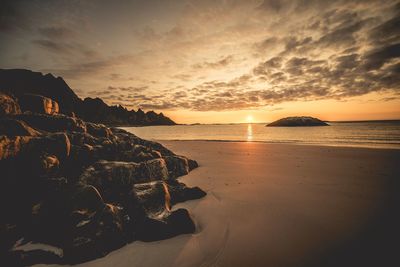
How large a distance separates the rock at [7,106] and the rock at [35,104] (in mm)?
905

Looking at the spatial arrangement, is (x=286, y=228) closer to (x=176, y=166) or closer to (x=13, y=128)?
(x=176, y=166)

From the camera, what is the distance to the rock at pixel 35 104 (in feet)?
26.0

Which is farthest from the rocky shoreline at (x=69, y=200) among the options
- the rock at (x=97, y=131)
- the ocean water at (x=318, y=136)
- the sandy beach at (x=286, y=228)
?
the ocean water at (x=318, y=136)

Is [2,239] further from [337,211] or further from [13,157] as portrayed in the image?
A: [337,211]

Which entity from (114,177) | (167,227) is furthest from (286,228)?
(114,177)

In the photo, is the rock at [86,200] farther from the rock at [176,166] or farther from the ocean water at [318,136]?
the ocean water at [318,136]

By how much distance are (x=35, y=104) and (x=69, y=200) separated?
6.55 m

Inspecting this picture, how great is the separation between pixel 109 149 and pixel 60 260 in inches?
177

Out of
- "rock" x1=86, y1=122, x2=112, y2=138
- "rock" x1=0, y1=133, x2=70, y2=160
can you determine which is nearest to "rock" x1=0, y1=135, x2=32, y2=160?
"rock" x1=0, y1=133, x2=70, y2=160

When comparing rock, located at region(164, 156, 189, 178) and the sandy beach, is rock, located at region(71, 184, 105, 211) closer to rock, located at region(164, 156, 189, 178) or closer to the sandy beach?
the sandy beach

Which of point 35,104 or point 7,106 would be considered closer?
point 7,106

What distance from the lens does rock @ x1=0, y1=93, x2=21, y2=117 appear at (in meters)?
6.50

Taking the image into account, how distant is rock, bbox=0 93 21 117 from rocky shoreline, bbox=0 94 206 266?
0.03 m

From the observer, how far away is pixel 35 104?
326 inches
